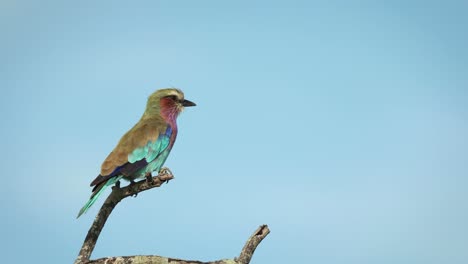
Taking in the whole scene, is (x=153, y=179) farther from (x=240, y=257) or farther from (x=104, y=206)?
(x=240, y=257)

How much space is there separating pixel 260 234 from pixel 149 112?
3610mm

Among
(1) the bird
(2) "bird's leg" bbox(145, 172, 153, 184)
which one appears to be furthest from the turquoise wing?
(2) "bird's leg" bbox(145, 172, 153, 184)

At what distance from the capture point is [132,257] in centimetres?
711

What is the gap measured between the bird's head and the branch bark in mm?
1957

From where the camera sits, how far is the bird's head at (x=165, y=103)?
10961 mm

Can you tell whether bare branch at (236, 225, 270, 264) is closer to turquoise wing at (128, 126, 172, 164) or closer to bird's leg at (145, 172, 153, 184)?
bird's leg at (145, 172, 153, 184)

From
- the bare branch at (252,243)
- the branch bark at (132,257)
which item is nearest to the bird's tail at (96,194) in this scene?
the branch bark at (132,257)

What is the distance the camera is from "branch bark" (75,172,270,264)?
280 inches

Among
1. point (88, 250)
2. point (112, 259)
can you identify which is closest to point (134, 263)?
point (112, 259)

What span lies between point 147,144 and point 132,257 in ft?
9.85

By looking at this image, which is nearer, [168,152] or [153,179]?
[153,179]

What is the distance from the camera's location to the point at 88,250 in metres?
8.30

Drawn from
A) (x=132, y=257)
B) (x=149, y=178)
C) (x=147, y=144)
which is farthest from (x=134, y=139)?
(x=132, y=257)

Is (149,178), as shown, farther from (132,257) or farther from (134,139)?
(132,257)
